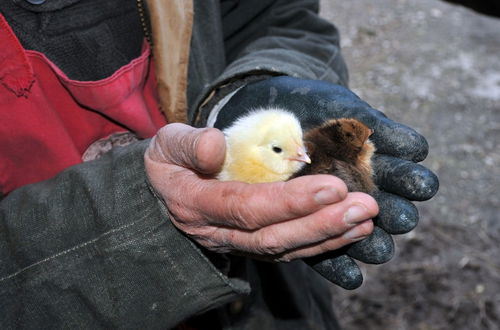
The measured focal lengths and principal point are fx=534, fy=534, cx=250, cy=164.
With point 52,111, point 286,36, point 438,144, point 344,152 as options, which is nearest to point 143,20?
point 52,111

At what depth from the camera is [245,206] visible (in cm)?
115

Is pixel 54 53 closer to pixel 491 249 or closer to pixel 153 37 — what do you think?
pixel 153 37

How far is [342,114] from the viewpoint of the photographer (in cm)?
154

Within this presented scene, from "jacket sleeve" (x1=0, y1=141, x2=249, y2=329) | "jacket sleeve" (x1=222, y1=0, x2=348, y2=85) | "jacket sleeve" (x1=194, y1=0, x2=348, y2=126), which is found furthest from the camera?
"jacket sleeve" (x1=222, y1=0, x2=348, y2=85)

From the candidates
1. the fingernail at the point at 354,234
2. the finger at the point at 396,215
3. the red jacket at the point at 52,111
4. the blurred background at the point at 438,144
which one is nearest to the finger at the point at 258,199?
the fingernail at the point at 354,234

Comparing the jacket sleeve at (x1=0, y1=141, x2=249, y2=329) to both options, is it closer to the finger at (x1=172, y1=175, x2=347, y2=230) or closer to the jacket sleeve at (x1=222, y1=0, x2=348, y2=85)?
the finger at (x1=172, y1=175, x2=347, y2=230)

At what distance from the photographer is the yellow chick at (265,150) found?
4.98 ft

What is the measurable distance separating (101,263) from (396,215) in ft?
2.40

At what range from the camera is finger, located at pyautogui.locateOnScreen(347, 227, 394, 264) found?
4.38 ft

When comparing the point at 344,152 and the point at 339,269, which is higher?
the point at 344,152

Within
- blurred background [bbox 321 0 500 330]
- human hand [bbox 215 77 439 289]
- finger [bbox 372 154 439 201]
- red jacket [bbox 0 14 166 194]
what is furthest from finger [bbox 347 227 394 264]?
blurred background [bbox 321 0 500 330]

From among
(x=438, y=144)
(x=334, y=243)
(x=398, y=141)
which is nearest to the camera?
(x=334, y=243)

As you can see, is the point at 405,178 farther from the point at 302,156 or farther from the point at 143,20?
the point at 143,20

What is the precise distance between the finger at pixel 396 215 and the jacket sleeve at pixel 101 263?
428 mm
